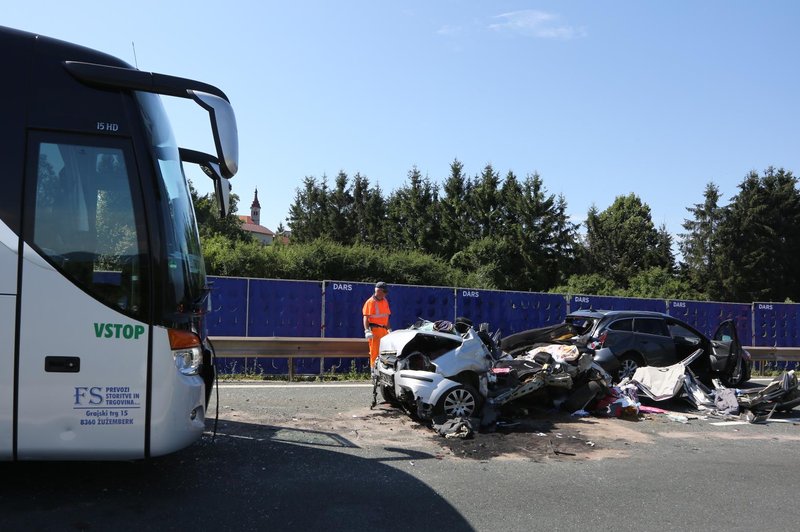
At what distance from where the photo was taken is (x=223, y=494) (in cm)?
483

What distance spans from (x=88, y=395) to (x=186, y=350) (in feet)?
2.35

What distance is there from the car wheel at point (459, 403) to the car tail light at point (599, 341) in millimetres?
4040

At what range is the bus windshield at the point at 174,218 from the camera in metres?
4.50

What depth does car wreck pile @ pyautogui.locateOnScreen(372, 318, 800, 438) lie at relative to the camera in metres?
7.45

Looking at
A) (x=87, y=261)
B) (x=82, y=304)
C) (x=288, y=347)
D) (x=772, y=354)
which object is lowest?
(x=772, y=354)

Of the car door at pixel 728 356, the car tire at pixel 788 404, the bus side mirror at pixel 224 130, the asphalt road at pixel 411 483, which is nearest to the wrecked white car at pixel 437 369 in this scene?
the asphalt road at pixel 411 483

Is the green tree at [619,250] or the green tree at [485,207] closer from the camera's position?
the green tree at [485,207]

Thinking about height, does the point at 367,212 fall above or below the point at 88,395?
above

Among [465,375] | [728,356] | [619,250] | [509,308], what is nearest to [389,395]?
[465,375]

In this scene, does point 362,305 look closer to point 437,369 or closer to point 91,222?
point 437,369

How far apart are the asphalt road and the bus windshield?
1.57 meters

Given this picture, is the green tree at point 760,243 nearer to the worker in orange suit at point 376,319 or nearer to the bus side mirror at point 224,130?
the worker in orange suit at point 376,319

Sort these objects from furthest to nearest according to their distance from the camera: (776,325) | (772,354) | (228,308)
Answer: (776,325) < (772,354) < (228,308)

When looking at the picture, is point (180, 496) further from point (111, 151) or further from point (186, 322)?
point (111, 151)
